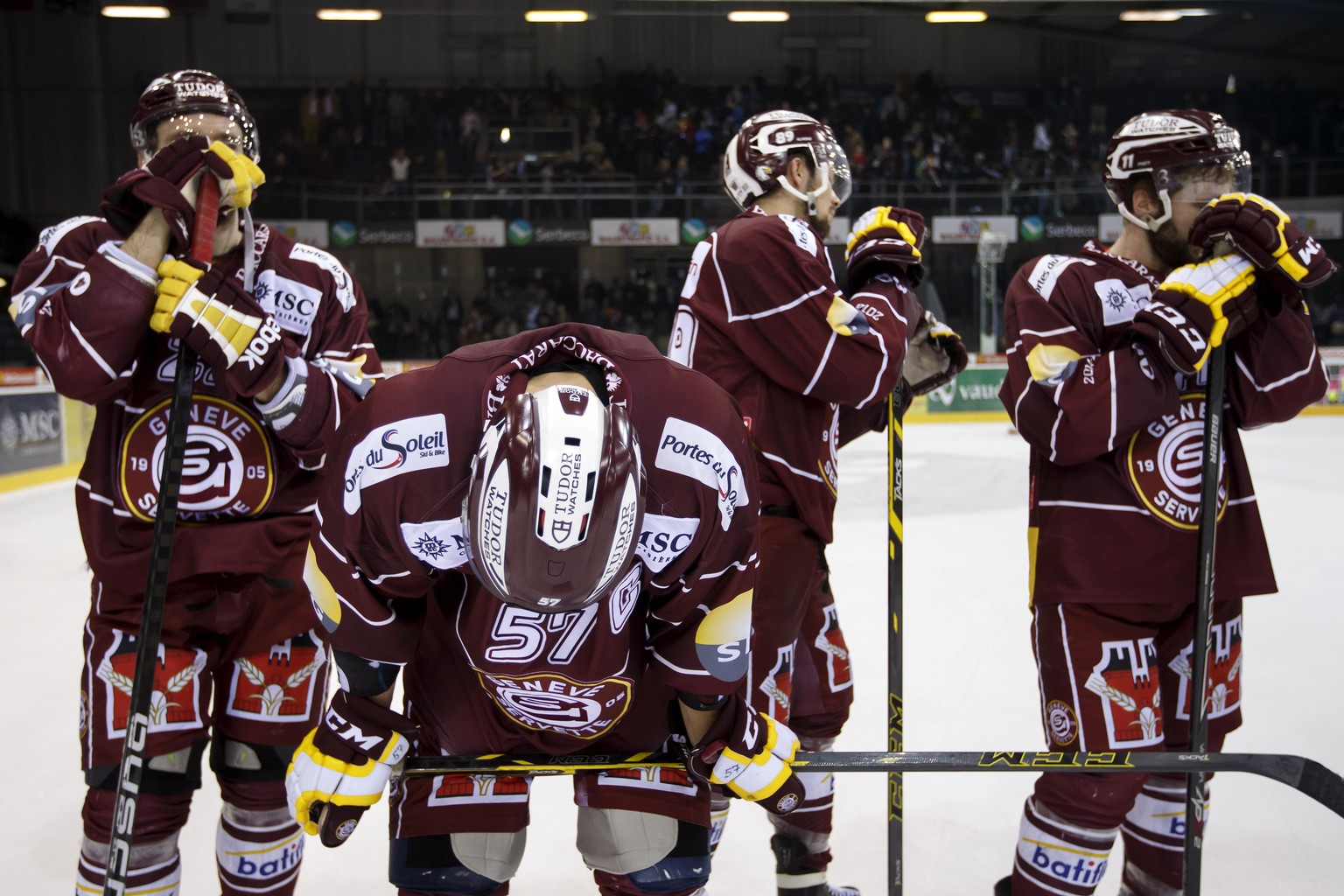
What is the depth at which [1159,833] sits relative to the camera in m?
1.91

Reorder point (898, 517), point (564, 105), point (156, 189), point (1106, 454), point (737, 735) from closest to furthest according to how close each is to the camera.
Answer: point (737, 735) < point (156, 189) < point (1106, 454) < point (898, 517) < point (564, 105)

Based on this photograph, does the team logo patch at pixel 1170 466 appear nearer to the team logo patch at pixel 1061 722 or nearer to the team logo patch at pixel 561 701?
the team logo patch at pixel 1061 722

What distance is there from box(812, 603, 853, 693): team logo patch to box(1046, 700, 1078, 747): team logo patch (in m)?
0.43

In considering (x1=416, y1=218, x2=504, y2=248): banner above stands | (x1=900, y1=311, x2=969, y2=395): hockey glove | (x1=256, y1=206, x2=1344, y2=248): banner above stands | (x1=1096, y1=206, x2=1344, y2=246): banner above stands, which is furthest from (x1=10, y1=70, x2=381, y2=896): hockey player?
(x1=1096, y1=206, x2=1344, y2=246): banner above stands

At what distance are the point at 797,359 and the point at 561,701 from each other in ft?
2.53

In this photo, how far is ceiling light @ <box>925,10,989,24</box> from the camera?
17.8m

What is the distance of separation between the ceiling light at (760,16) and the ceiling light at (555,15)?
96.2 inches

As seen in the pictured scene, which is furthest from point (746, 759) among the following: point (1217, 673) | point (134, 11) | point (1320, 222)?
point (134, 11)

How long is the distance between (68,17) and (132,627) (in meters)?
17.6

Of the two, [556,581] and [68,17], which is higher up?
[68,17]

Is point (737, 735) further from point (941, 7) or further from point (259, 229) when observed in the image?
point (941, 7)

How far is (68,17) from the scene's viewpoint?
16016mm

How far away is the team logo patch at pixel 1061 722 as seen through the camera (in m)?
1.79

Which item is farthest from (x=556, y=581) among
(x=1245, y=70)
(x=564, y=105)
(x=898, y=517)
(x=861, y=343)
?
(x=1245, y=70)
